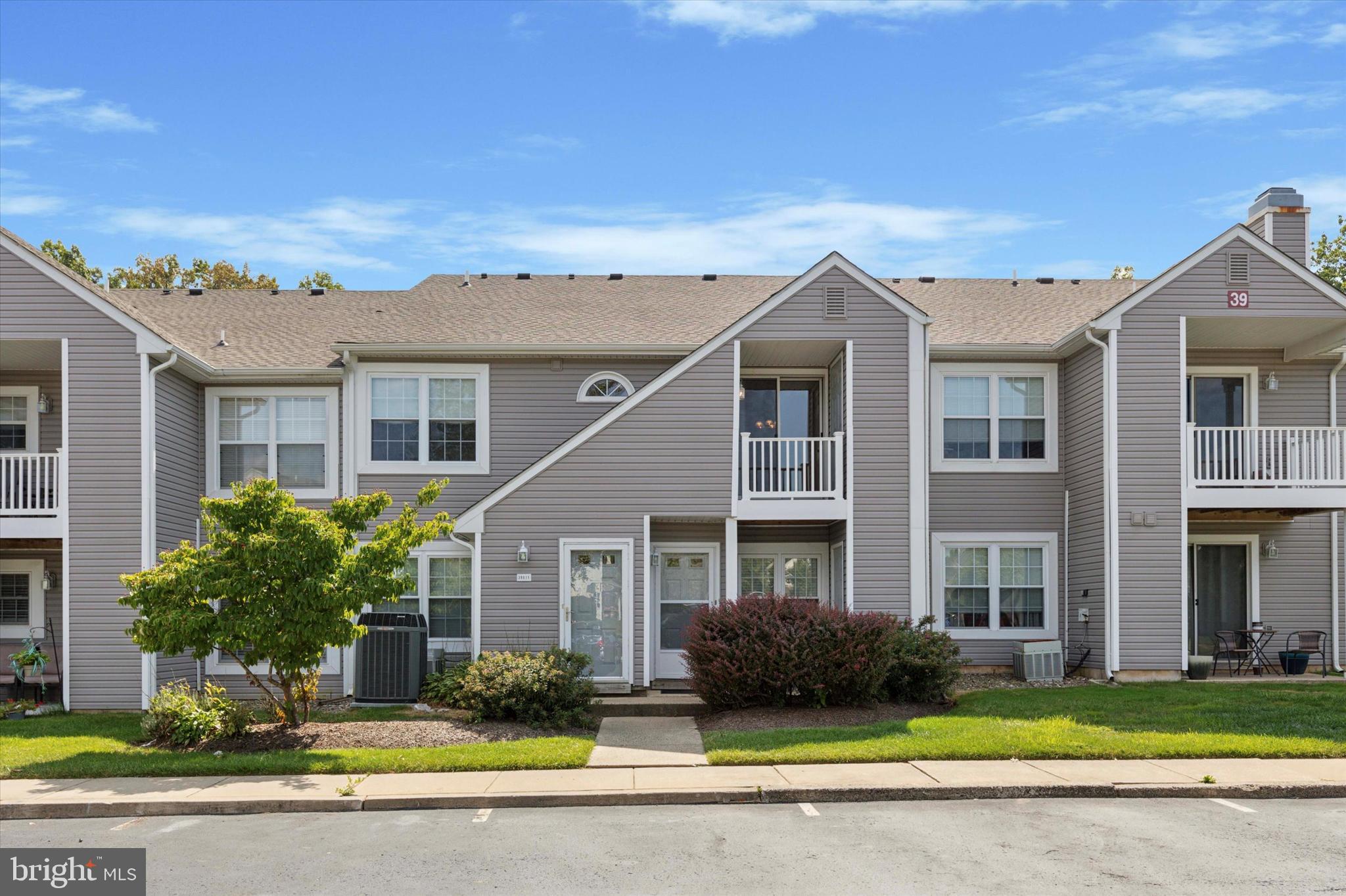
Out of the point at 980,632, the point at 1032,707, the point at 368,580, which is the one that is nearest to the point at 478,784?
the point at 368,580

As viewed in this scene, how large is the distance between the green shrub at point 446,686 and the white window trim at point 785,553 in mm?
5258

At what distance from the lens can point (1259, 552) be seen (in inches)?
760

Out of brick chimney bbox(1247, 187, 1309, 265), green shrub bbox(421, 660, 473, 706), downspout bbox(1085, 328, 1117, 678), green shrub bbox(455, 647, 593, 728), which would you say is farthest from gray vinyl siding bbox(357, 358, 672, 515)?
brick chimney bbox(1247, 187, 1309, 265)

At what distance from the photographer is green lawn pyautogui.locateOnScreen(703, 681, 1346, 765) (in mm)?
11828

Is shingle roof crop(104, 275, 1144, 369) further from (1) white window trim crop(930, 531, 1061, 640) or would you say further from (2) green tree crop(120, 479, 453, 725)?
(2) green tree crop(120, 479, 453, 725)

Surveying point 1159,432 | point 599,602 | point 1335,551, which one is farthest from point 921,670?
point 1335,551

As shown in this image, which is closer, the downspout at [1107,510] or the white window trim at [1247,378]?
the downspout at [1107,510]

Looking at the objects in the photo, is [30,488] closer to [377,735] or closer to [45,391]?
[45,391]

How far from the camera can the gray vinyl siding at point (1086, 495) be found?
1781 centimetres

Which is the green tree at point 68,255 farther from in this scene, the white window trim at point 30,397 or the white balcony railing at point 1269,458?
the white balcony railing at point 1269,458

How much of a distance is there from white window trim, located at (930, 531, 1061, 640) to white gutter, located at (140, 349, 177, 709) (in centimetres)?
1197

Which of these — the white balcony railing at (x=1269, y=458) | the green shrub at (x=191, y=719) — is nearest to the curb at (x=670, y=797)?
the green shrub at (x=191, y=719)

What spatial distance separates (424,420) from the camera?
18.6m

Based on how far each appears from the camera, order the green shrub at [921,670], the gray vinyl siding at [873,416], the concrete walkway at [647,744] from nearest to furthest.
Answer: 1. the concrete walkway at [647,744]
2. the green shrub at [921,670]
3. the gray vinyl siding at [873,416]
